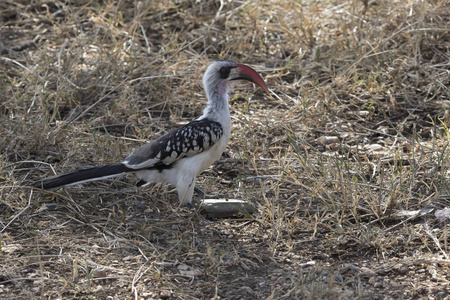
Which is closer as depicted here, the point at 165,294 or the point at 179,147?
the point at 165,294

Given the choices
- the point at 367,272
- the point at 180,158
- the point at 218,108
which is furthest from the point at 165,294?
the point at 218,108

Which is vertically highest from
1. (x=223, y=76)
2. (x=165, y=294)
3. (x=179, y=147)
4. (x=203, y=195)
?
(x=223, y=76)

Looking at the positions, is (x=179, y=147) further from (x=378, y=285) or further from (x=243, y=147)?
(x=378, y=285)

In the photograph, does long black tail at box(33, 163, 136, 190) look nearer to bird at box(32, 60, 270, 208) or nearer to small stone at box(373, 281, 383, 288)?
bird at box(32, 60, 270, 208)

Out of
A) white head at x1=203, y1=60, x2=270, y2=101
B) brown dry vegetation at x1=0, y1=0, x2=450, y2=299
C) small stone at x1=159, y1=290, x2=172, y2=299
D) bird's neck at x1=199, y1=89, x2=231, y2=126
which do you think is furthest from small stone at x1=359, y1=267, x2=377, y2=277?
white head at x1=203, y1=60, x2=270, y2=101

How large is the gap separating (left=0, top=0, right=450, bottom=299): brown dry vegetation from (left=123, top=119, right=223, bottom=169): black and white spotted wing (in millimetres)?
271

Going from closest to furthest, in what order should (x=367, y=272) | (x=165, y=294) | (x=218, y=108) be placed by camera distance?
(x=165, y=294), (x=367, y=272), (x=218, y=108)

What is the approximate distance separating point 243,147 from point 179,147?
0.77 meters

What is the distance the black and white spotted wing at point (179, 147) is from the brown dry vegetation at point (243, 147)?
0.27 metres

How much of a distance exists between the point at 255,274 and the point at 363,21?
10.2ft

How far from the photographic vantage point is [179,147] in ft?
12.1

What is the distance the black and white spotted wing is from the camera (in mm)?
3666

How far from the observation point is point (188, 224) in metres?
3.54

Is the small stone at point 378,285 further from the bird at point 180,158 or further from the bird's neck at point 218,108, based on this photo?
the bird's neck at point 218,108
